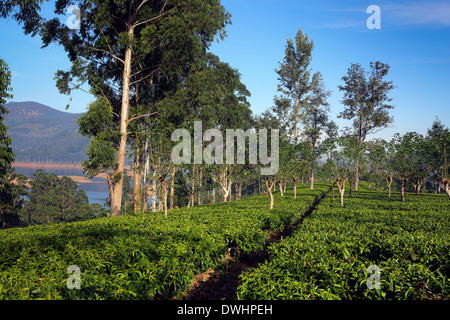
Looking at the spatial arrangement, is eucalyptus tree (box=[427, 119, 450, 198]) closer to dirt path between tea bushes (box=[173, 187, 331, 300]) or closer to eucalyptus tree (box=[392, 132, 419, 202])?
eucalyptus tree (box=[392, 132, 419, 202])

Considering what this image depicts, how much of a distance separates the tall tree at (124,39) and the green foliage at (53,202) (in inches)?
2035

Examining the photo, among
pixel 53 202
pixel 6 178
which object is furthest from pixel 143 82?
pixel 53 202

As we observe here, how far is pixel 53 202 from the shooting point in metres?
69.6

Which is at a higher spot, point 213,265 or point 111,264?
point 111,264

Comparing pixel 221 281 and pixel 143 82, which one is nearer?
pixel 221 281

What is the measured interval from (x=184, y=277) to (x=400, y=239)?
225 inches

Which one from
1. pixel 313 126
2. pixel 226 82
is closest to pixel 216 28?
pixel 226 82

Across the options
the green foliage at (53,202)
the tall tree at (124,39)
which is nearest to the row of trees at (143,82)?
the tall tree at (124,39)

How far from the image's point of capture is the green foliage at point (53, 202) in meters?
62.6

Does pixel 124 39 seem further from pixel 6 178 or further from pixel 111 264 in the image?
pixel 6 178

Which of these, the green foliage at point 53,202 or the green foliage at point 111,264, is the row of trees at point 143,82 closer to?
the green foliage at point 111,264

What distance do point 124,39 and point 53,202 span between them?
220ft

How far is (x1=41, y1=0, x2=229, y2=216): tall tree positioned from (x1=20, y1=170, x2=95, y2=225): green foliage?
51.7 metres
